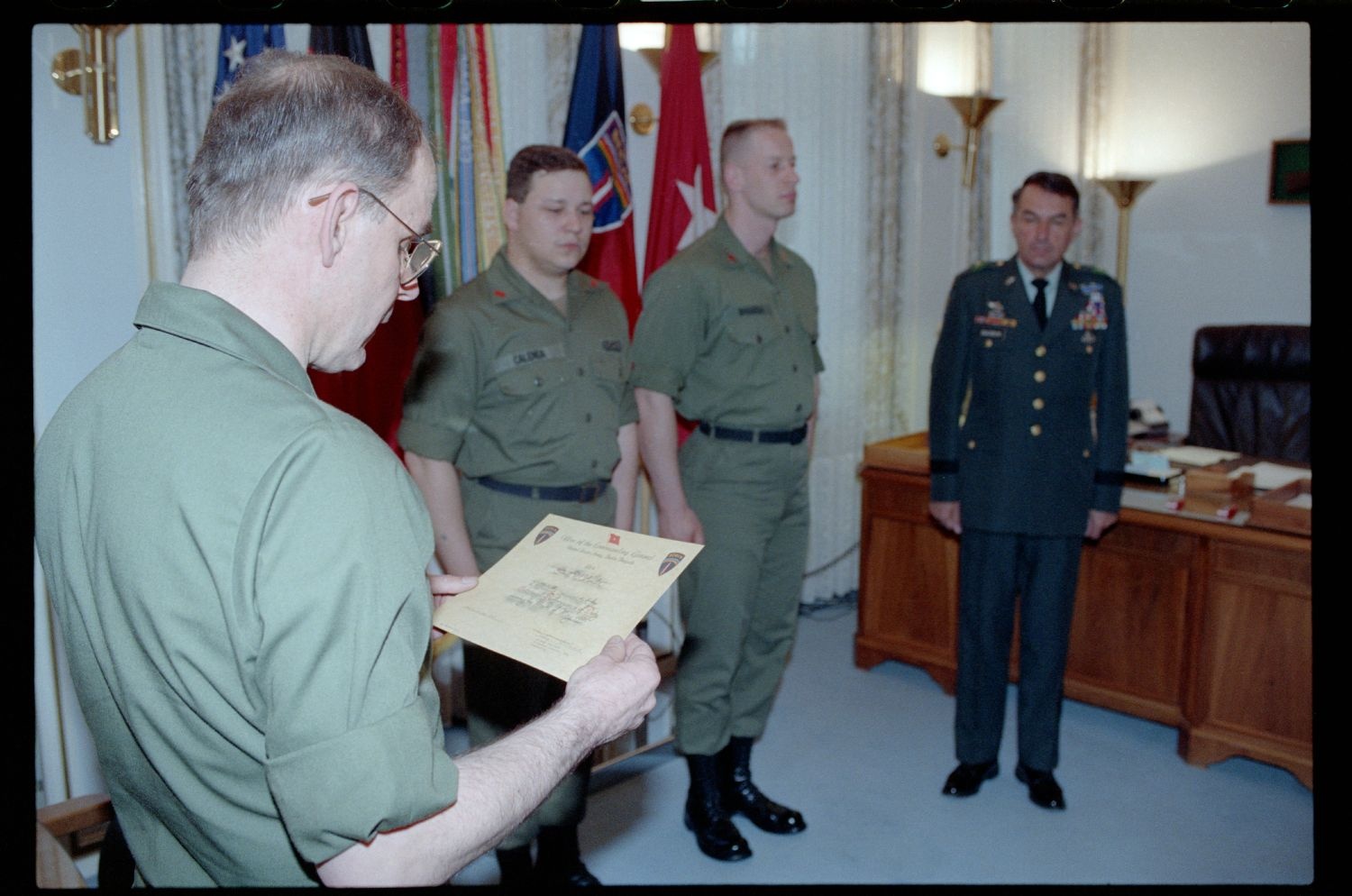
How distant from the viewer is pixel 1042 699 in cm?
258

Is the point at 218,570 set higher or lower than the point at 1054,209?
lower

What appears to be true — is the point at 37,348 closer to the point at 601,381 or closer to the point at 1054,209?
the point at 601,381

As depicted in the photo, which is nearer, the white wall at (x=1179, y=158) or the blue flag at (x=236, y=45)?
the blue flag at (x=236, y=45)

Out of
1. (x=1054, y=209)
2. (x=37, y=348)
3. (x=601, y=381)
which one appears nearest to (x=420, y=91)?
(x=601, y=381)

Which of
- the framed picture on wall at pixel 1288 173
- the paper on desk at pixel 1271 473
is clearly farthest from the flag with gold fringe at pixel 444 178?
the framed picture on wall at pixel 1288 173

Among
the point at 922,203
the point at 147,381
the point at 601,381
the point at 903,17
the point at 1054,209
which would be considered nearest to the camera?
the point at 903,17

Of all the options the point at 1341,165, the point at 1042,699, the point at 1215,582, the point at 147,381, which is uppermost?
the point at 1341,165

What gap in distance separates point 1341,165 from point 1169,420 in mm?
4740

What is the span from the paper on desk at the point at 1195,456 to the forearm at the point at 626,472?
1.89 metres

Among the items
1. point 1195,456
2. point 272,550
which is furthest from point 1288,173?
point 272,550

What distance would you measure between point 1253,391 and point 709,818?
2.93 m

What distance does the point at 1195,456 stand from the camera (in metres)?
3.28

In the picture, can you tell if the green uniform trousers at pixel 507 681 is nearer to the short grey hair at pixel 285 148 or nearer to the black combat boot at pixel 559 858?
the black combat boot at pixel 559 858

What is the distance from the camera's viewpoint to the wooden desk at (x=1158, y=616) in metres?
2.63
